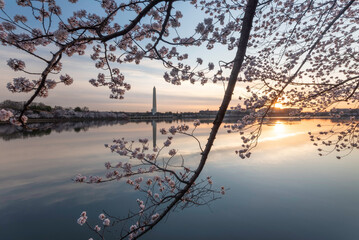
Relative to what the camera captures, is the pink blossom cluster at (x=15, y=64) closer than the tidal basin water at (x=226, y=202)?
Yes

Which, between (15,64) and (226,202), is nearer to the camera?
(15,64)

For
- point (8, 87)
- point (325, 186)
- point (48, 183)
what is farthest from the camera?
point (48, 183)

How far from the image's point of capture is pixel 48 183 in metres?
11.0

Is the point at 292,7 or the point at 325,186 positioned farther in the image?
the point at 325,186

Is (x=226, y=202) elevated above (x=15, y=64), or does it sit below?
below

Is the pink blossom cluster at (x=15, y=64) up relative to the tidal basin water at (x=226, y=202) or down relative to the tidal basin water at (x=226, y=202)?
up

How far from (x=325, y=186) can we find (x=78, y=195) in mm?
13171

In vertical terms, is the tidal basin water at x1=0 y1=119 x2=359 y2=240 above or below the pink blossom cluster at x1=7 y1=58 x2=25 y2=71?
below

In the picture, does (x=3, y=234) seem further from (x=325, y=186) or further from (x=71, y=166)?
(x=325, y=186)

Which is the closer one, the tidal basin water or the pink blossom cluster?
the pink blossom cluster

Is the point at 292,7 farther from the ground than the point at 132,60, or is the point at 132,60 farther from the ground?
the point at 292,7

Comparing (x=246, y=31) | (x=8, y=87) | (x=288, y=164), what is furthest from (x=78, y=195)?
(x=288, y=164)

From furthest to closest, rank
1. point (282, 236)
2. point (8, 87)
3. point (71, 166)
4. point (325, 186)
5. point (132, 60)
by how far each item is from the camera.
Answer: point (71, 166) < point (325, 186) < point (282, 236) < point (132, 60) < point (8, 87)

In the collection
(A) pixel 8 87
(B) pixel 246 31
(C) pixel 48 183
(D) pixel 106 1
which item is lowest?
(C) pixel 48 183
